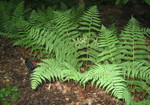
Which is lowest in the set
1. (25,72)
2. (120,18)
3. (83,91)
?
(83,91)

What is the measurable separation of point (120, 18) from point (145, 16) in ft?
4.07

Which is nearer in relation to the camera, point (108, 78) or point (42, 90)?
point (108, 78)

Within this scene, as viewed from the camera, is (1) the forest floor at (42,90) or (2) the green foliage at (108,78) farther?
(1) the forest floor at (42,90)

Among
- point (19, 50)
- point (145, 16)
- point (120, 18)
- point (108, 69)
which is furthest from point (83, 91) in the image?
point (145, 16)

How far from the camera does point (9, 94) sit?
9.40 feet

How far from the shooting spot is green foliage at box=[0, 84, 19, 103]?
9.14 ft

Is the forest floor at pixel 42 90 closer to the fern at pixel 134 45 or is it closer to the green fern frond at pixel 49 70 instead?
the green fern frond at pixel 49 70

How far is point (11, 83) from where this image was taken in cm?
314

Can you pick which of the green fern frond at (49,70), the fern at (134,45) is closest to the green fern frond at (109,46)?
the fern at (134,45)

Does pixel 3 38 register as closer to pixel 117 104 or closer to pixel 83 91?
pixel 83 91

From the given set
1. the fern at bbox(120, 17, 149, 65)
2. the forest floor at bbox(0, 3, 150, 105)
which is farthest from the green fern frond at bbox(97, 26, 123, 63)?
the forest floor at bbox(0, 3, 150, 105)

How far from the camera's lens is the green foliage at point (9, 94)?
2786 mm

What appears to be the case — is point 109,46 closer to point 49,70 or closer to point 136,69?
point 136,69

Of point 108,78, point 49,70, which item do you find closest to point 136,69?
point 108,78
